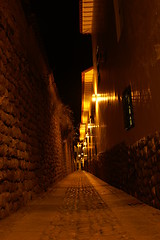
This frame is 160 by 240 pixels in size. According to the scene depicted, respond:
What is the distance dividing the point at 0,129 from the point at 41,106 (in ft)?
12.6

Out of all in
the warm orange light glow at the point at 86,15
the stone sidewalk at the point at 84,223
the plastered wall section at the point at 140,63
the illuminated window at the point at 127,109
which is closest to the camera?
the stone sidewalk at the point at 84,223

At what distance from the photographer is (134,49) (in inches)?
182

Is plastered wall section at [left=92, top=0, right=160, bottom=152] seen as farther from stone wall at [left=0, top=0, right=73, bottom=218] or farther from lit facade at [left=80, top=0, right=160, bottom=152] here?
stone wall at [left=0, top=0, right=73, bottom=218]

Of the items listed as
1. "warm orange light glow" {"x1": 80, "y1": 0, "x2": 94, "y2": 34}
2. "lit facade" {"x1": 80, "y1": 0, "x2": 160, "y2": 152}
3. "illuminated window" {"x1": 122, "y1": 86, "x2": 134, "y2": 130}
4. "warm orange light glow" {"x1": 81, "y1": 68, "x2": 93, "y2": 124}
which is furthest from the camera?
"warm orange light glow" {"x1": 81, "y1": 68, "x2": 93, "y2": 124}

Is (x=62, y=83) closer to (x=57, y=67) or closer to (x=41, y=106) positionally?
(x=57, y=67)

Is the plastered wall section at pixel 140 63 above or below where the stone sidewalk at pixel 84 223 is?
above

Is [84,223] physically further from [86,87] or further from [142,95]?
[86,87]

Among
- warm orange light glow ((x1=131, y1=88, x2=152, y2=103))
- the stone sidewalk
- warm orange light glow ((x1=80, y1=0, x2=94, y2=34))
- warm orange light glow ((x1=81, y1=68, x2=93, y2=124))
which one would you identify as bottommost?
the stone sidewalk

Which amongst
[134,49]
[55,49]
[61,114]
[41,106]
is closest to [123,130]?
→ [134,49]

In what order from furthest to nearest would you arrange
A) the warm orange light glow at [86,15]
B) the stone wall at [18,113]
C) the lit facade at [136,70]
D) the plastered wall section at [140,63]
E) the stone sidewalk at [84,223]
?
the warm orange light glow at [86,15]
the stone wall at [18,113]
the lit facade at [136,70]
the plastered wall section at [140,63]
the stone sidewalk at [84,223]

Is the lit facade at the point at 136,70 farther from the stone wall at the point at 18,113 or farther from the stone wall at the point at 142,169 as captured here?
the stone wall at the point at 18,113

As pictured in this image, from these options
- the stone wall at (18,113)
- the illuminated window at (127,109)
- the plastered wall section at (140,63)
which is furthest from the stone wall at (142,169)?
the stone wall at (18,113)

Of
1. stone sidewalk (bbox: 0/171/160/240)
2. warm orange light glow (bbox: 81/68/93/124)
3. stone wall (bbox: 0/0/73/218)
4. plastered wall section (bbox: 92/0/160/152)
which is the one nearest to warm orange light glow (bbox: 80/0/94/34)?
warm orange light glow (bbox: 81/68/93/124)

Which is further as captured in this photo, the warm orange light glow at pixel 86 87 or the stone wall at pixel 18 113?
the warm orange light glow at pixel 86 87
